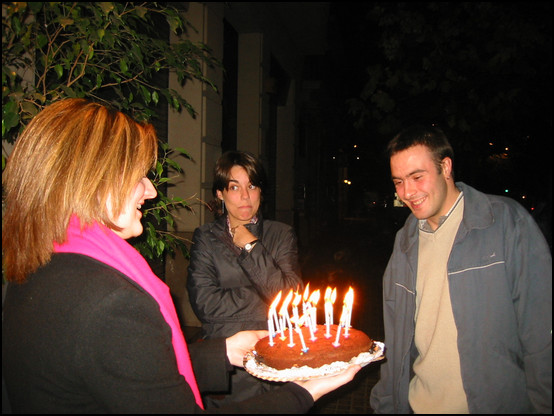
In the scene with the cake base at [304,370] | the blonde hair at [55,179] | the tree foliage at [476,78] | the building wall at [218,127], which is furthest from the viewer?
the tree foliage at [476,78]

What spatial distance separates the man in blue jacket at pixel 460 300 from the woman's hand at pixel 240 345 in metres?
1.06

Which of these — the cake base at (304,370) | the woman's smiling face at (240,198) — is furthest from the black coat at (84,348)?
the woman's smiling face at (240,198)

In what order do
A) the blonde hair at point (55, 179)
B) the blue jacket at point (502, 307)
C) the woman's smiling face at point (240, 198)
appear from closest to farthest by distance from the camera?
the blonde hair at point (55, 179), the blue jacket at point (502, 307), the woman's smiling face at point (240, 198)

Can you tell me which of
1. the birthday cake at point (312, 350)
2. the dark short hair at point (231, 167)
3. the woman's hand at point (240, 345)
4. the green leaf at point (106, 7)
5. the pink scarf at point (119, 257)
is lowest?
the woman's hand at point (240, 345)

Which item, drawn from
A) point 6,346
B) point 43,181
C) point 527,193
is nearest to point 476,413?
point 6,346

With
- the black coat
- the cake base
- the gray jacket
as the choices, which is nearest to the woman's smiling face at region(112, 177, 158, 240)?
the black coat

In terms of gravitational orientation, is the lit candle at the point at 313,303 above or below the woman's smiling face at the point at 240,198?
below

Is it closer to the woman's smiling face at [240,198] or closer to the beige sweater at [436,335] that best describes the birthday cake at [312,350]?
the beige sweater at [436,335]

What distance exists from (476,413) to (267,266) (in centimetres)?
163

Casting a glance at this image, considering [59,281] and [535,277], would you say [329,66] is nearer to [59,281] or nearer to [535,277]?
[535,277]

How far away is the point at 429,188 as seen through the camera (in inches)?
107

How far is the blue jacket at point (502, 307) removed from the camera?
215cm

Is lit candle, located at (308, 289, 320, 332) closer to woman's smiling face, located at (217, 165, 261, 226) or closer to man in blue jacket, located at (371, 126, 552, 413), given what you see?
man in blue jacket, located at (371, 126, 552, 413)

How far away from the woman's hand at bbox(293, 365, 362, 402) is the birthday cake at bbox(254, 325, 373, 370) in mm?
156
